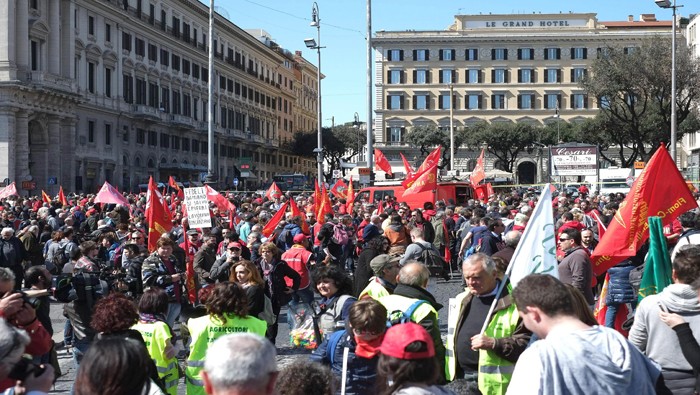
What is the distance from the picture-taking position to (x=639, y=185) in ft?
28.0

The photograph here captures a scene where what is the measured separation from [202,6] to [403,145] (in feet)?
85.5

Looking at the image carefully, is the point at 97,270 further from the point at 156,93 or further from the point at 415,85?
the point at 415,85

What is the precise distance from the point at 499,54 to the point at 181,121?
3456cm

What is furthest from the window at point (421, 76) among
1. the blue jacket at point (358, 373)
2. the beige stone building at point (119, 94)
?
the blue jacket at point (358, 373)

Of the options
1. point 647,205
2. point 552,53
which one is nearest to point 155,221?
point 647,205

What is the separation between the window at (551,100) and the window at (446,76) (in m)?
8.98

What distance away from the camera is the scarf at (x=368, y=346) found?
5.09 meters

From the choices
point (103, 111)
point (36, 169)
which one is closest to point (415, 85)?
point (103, 111)

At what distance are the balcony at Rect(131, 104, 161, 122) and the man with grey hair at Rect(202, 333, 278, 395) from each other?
5505 cm

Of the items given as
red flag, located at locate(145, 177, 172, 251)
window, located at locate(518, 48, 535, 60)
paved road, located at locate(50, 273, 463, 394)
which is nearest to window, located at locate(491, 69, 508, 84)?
window, located at locate(518, 48, 535, 60)

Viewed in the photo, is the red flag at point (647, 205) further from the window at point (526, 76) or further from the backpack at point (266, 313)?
the window at point (526, 76)

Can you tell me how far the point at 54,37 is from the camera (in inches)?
1858

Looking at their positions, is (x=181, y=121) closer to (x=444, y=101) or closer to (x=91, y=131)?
(x=91, y=131)

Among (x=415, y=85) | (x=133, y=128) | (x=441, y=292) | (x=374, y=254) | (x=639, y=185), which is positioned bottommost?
(x=441, y=292)
